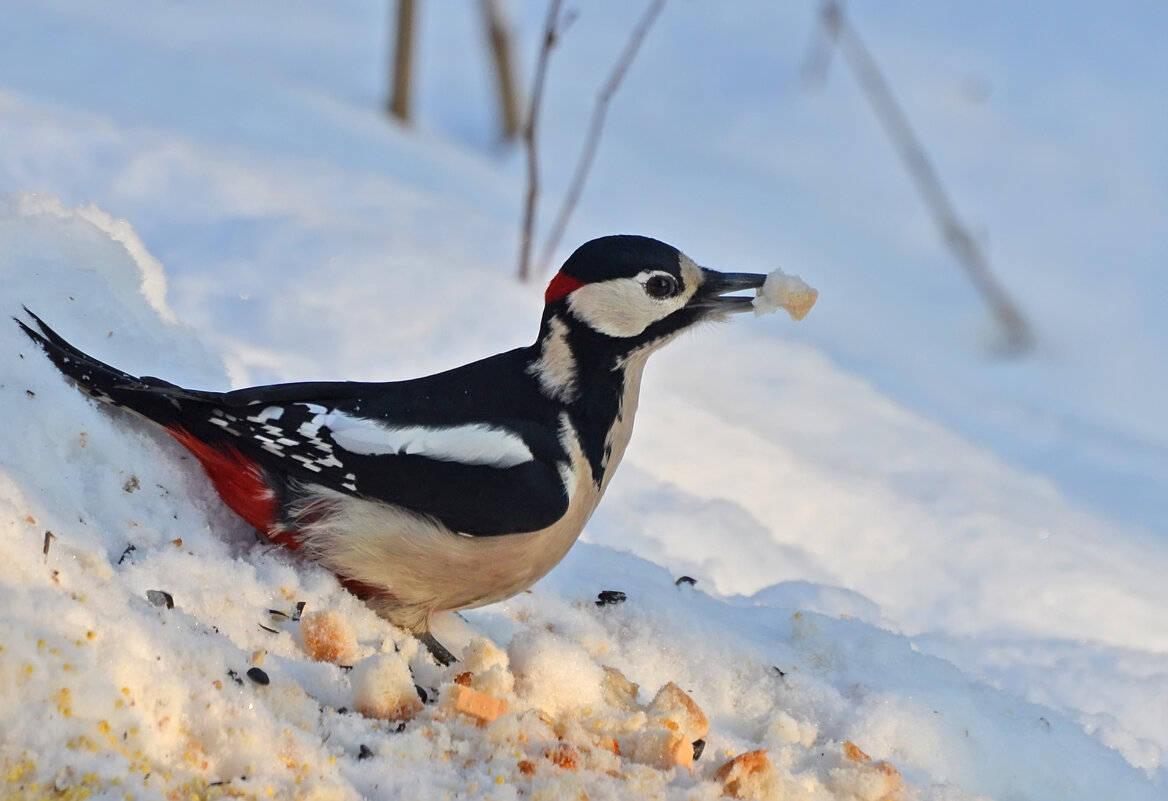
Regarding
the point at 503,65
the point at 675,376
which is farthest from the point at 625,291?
the point at 503,65

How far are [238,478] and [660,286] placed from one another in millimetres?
984

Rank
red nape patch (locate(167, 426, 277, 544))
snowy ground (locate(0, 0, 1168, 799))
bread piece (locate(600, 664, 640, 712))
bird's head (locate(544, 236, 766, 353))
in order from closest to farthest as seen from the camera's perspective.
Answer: snowy ground (locate(0, 0, 1168, 799)) → bread piece (locate(600, 664, 640, 712)) → red nape patch (locate(167, 426, 277, 544)) → bird's head (locate(544, 236, 766, 353))

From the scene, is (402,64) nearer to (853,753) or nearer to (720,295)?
(720,295)

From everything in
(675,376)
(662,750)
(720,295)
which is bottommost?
(662,750)

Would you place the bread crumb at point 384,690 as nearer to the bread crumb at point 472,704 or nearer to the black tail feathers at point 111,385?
the bread crumb at point 472,704

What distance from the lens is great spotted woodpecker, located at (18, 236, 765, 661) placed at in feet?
9.29

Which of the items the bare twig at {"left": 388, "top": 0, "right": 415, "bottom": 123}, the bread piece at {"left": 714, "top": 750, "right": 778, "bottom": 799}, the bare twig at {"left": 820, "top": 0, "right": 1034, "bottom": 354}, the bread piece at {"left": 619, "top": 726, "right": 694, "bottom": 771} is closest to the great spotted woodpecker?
the bread piece at {"left": 619, "top": 726, "right": 694, "bottom": 771}

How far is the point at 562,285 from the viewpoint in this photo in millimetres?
3076

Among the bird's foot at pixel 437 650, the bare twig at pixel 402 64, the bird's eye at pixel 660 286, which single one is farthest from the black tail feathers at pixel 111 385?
the bare twig at pixel 402 64

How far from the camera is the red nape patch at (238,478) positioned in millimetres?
2887

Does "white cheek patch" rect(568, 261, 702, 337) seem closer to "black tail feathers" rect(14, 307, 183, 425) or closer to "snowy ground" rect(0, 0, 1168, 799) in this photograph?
"snowy ground" rect(0, 0, 1168, 799)

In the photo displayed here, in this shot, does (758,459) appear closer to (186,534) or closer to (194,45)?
(186,534)

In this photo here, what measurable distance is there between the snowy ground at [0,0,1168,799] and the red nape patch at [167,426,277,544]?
6 cm

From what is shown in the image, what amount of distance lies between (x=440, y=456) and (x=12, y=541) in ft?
3.09
